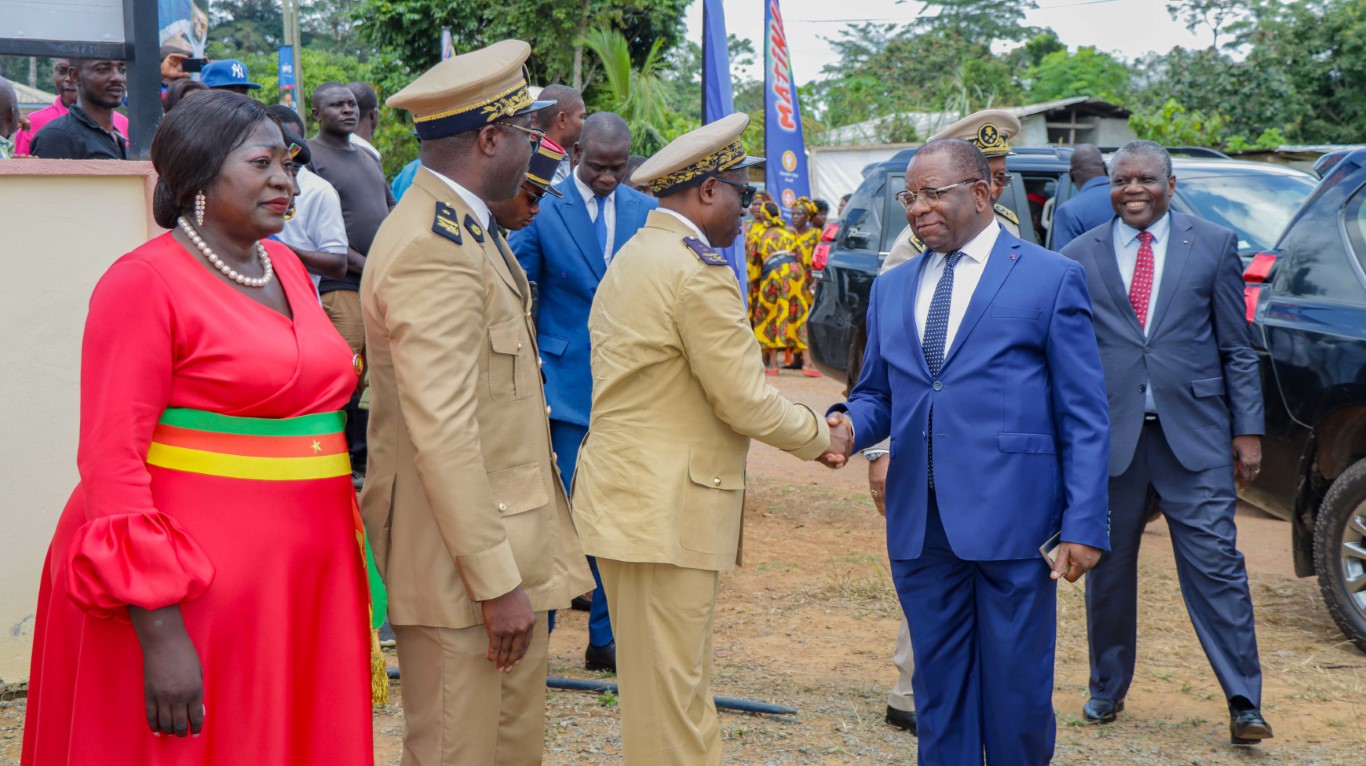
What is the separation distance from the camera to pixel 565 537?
3.08 m

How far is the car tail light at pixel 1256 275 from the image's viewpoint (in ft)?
20.3

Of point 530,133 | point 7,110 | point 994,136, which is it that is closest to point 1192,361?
point 994,136

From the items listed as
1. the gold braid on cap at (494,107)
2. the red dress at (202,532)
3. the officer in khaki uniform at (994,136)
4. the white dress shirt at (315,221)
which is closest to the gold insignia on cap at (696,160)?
the gold braid on cap at (494,107)

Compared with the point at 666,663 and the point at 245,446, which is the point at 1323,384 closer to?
the point at 666,663

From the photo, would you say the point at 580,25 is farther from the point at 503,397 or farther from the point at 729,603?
the point at 503,397

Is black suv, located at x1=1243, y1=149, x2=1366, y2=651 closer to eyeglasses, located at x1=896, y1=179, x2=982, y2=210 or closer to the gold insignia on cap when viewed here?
eyeglasses, located at x1=896, y1=179, x2=982, y2=210

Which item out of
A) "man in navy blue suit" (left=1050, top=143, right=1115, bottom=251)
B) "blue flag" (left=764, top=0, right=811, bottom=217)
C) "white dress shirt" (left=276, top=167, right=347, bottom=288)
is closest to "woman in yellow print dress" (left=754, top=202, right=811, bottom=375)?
"blue flag" (left=764, top=0, right=811, bottom=217)

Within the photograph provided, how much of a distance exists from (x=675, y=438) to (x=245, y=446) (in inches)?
49.5

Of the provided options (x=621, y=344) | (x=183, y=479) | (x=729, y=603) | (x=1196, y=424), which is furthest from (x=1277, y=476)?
(x=183, y=479)

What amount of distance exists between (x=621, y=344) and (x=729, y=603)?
122 inches

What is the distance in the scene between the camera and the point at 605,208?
5.36 meters

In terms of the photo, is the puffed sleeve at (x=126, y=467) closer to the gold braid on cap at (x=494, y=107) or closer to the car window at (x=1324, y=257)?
the gold braid on cap at (x=494, y=107)

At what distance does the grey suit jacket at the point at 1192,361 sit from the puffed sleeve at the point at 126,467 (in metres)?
3.35

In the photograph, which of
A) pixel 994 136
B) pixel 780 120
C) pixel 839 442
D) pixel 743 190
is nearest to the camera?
pixel 743 190
